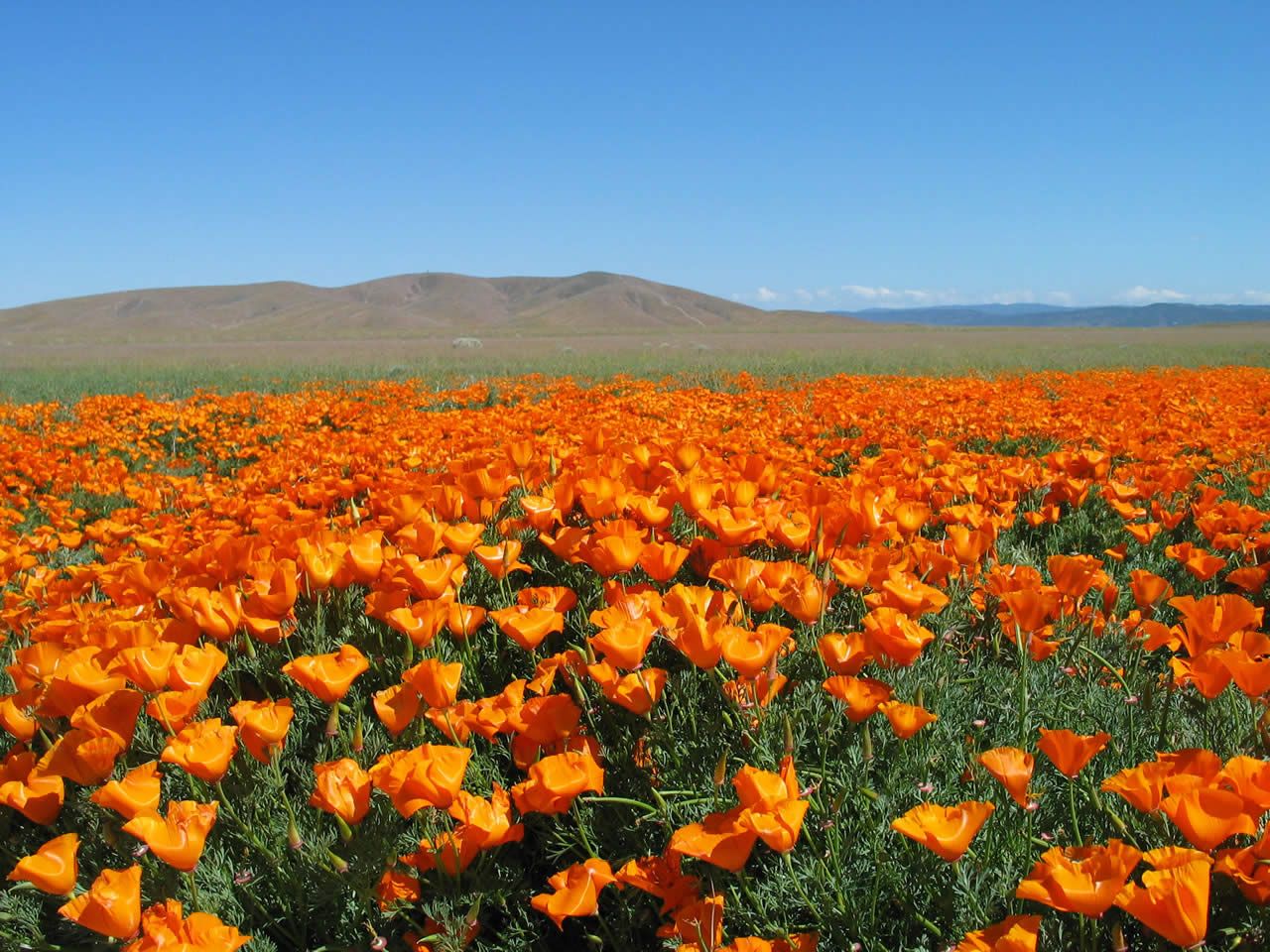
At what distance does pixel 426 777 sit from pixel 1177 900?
3.08ft

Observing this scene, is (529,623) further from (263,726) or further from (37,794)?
(37,794)

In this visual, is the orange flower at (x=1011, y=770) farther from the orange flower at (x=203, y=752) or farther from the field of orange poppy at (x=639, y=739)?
the orange flower at (x=203, y=752)

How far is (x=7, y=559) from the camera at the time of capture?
100 inches

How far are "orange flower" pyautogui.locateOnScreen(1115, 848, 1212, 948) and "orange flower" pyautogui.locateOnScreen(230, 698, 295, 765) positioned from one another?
1.23 meters

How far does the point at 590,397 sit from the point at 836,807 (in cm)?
623

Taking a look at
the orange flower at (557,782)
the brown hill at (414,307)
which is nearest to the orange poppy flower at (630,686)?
the orange flower at (557,782)

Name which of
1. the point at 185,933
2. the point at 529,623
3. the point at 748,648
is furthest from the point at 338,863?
the point at 748,648

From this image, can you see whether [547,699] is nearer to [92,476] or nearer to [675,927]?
[675,927]

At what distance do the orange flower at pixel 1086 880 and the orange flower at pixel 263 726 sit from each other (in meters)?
1.14

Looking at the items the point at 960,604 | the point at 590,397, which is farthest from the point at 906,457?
the point at 590,397

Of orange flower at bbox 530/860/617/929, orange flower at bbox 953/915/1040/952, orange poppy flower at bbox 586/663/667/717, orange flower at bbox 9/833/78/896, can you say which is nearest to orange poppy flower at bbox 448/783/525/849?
orange flower at bbox 530/860/617/929

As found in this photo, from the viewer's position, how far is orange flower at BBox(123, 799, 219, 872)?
1154 millimetres

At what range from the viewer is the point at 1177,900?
0.87 m

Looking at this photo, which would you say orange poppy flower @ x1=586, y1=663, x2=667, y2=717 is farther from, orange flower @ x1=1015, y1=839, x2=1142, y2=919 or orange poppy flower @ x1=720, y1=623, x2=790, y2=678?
orange flower @ x1=1015, y1=839, x2=1142, y2=919
